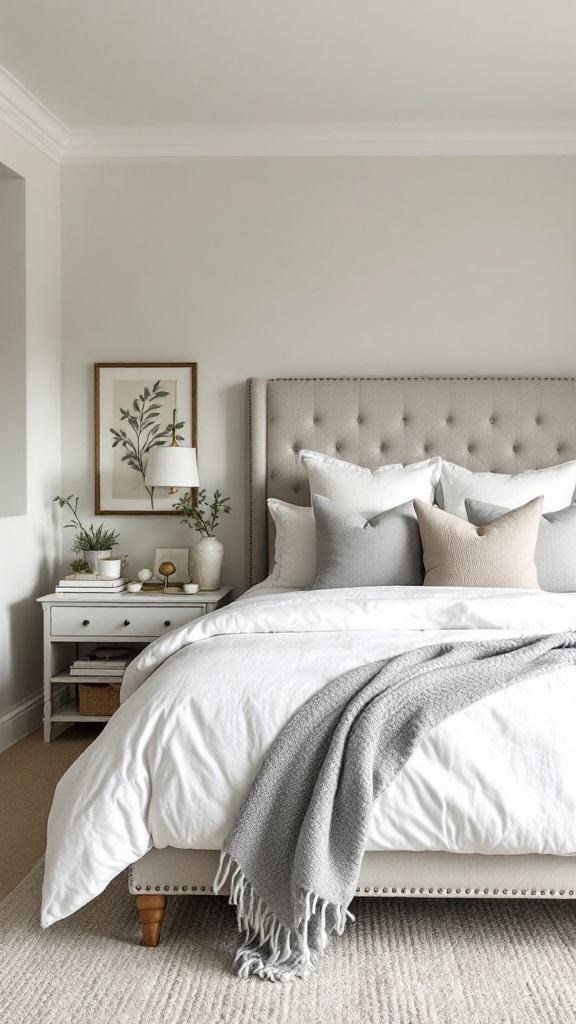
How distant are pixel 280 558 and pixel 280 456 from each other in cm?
57

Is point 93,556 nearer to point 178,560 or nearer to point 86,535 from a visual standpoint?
point 86,535

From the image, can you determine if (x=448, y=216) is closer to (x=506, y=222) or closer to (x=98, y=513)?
(x=506, y=222)

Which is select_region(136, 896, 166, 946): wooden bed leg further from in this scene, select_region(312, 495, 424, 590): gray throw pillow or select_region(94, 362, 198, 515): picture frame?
select_region(94, 362, 198, 515): picture frame

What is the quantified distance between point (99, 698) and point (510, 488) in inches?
78.0

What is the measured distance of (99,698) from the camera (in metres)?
3.82

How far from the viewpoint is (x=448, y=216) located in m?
4.17

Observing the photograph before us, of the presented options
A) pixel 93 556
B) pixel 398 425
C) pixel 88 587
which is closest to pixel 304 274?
pixel 398 425

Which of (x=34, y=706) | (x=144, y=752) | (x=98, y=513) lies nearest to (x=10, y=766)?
(x=34, y=706)

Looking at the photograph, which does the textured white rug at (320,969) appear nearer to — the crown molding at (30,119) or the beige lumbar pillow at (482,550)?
the beige lumbar pillow at (482,550)

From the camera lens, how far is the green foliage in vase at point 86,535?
13.6 feet

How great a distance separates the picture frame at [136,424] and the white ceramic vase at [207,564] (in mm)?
313

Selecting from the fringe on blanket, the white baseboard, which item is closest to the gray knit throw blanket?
the fringe on blanket

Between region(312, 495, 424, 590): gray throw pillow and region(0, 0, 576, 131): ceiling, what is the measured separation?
177 centimetres

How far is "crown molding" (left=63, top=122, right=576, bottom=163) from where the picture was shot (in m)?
4.10
